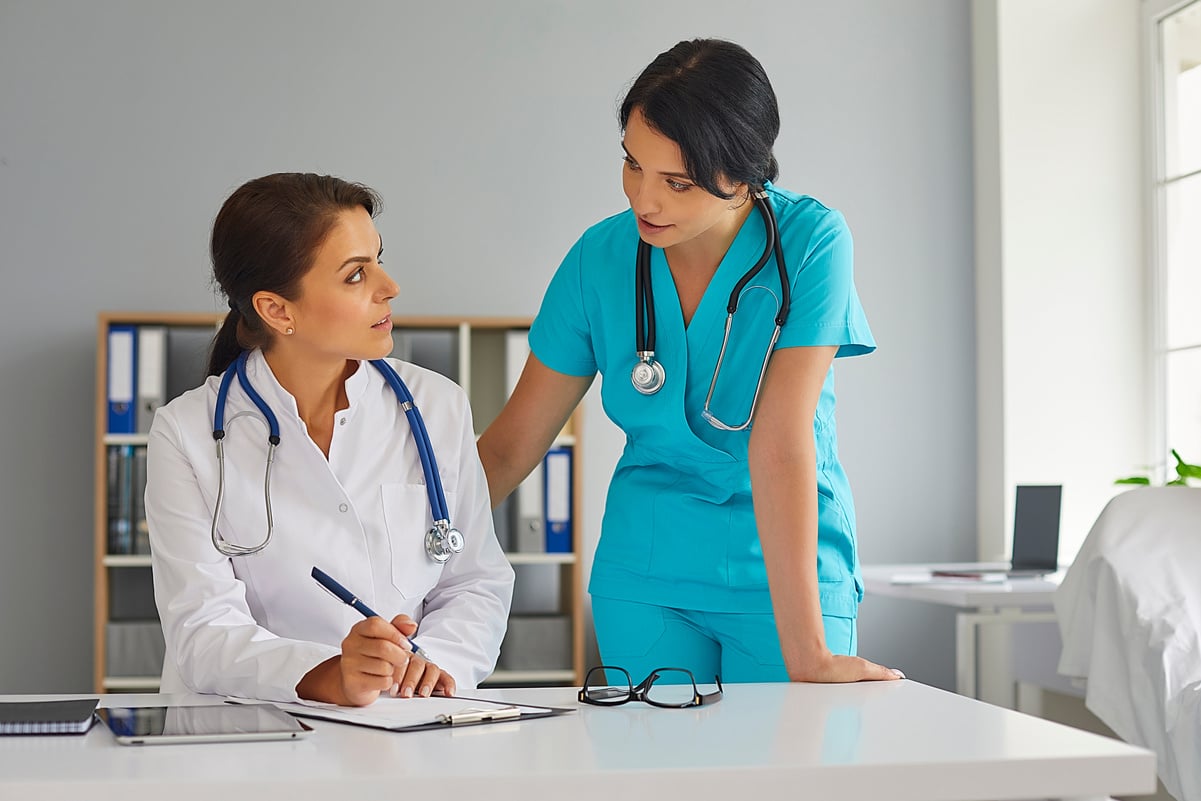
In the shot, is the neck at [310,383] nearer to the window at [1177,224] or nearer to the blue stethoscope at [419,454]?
the blue stethoscope at [419,454]

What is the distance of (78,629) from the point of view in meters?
3.39

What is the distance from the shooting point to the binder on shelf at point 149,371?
3.13 metres

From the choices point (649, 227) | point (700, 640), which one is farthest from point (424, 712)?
point (649, 227)

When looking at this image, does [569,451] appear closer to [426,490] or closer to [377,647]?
[426,490]

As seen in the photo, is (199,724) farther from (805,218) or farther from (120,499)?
(120,499)

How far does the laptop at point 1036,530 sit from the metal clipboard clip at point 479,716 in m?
2.32

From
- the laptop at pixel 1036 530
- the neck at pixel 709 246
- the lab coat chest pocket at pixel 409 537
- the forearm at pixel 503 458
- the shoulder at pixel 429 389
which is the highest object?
the neck at pixel 709 246

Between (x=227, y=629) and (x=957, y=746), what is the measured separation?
0.73 metres

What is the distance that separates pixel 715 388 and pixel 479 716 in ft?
2.08

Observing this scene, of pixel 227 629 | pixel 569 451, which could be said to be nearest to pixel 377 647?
pixel 227 629

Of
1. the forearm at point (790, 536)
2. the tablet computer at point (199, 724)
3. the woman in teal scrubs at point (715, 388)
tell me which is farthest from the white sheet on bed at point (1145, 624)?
the tablet computer at point (199, 724)

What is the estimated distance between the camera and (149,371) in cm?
313

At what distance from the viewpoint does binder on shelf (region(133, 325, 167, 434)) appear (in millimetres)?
3127

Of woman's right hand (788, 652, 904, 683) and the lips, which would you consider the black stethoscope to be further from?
woman's right hand (788, 652, 904, 683)
